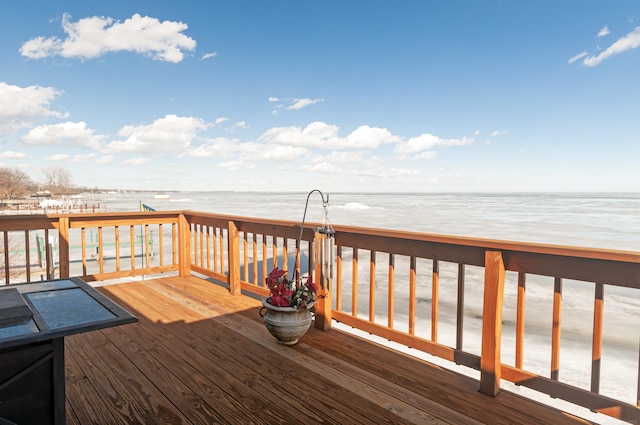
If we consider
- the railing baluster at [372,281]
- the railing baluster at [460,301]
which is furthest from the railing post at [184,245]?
the railing baluster at [460,301]

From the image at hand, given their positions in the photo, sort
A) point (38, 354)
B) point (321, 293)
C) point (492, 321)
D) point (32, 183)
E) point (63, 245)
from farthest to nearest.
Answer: point (32, 183), point (63, 245), point (321, 293), point (492, 321), point (38, 354)

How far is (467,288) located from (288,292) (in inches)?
201

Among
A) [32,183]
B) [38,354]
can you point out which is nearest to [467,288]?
[38,354]

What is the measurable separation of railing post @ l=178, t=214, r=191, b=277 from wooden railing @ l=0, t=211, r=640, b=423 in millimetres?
14

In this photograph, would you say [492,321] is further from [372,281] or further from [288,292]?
[288,292]

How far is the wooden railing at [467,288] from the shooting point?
1.82m

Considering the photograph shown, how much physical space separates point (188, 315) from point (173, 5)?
7724mm

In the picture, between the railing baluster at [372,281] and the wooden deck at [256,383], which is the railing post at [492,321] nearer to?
the wooden deck at [256,383]

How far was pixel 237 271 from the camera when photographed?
13.4ft

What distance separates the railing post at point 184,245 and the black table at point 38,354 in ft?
11.4

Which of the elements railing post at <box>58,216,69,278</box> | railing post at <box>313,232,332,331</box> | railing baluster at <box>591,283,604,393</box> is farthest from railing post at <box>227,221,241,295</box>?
railing baluster at <box>591,283,604,393</box>

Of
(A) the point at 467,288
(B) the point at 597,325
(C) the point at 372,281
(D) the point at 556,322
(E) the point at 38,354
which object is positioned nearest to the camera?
(E) the point at 38,354

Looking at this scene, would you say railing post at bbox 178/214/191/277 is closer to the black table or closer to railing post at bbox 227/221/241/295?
railing post at bbox 227/221/241/295

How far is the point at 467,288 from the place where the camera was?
22.0 ft
